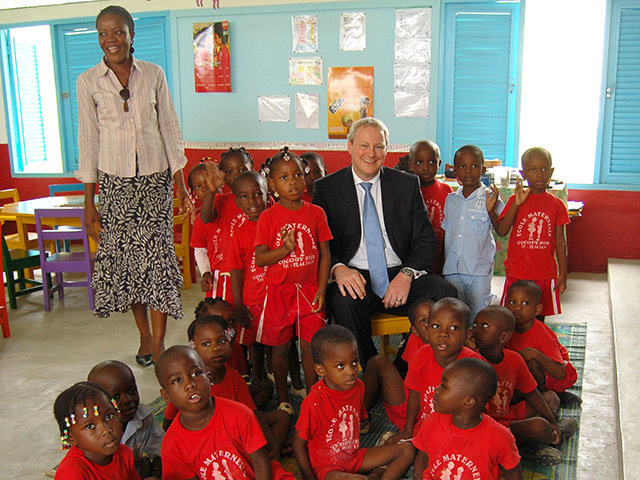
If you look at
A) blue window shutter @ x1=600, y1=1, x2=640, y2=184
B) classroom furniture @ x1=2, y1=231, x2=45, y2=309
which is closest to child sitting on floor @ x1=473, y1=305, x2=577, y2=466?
blue window shutter @ x1=600, y1=1, x2=640, y2=184

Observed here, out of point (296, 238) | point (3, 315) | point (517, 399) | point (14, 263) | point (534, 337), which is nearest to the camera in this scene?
point (517, 399)

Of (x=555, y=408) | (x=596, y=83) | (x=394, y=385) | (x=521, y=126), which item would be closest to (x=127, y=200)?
(x=394, y=385)

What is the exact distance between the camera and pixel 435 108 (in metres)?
5.34

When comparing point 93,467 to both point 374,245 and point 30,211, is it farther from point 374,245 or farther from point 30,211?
point 30,211

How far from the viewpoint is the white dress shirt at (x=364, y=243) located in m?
2.99

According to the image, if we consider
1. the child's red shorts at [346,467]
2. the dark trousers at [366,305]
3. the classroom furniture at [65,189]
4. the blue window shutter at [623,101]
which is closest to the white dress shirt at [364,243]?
the dark trousers at [366,305]

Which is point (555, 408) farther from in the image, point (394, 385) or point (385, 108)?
point (385, 108)

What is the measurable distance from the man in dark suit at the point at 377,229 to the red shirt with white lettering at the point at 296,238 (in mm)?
201

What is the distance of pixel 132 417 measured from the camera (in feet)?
6.98

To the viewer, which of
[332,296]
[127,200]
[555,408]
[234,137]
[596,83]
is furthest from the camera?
[234,137]

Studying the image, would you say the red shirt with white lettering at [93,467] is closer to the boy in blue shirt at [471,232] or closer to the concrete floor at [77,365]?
the concrete floor at [77,365]

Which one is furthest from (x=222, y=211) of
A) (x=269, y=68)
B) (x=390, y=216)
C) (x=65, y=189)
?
(x=65, y=189)

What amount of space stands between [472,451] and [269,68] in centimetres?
465

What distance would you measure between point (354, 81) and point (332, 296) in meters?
3.19
